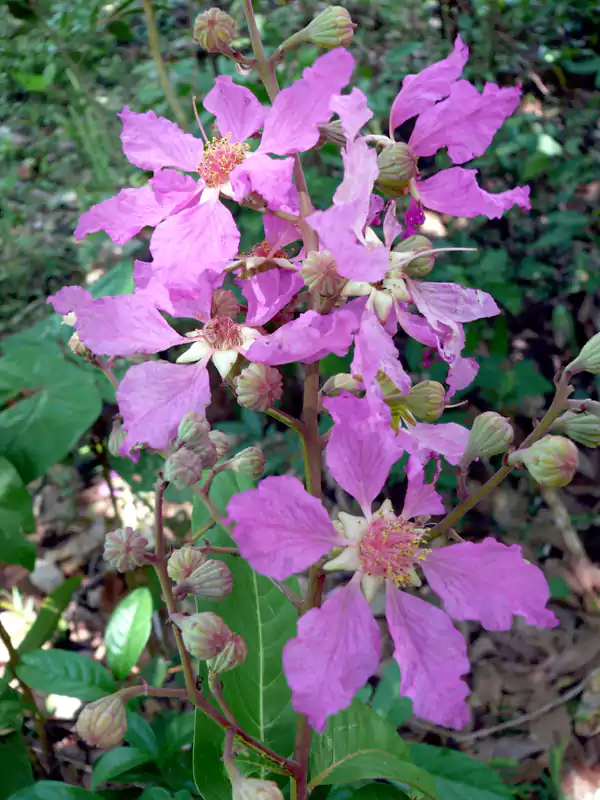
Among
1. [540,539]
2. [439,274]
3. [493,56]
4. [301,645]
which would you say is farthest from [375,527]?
[493,56]

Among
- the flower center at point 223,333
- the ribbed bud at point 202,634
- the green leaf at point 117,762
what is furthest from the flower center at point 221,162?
the green leaf at point 117,762

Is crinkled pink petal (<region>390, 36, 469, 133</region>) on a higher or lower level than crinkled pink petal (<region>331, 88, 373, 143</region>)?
lower

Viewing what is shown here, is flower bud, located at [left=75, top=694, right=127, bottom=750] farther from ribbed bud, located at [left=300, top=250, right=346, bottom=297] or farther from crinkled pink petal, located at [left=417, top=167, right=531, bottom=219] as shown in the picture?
crinkled pink petal, located at [left=417, top=167, right=531, bottom=219]

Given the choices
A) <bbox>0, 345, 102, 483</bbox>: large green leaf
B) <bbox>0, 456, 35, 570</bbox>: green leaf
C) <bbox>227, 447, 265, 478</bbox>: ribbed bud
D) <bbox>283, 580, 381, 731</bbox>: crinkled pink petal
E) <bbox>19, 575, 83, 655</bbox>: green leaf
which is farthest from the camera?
<bbox>19, 575, 83, 655</bbox>: green leaf

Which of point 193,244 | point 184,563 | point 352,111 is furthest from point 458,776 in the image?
point 352,111

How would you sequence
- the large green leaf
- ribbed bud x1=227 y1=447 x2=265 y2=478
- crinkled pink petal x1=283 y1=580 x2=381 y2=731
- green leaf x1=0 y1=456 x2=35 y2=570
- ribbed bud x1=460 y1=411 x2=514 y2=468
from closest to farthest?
crinkled pink petal x1=283 y1=580 x2=381 y2=731 → ribbed bud x1=460 y1=411 x2=514 y2=468 → ribbed bud x1=227 y1=447 x2=265 y2=478 → green leaf x1=0 y1=456 x2=35 y2=570 → the large green leaf

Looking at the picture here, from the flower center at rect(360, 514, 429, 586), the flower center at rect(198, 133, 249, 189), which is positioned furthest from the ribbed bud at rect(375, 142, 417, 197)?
the flower center at rect(360, 514, 429, 586)

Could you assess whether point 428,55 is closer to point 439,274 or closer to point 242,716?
point 439,274
